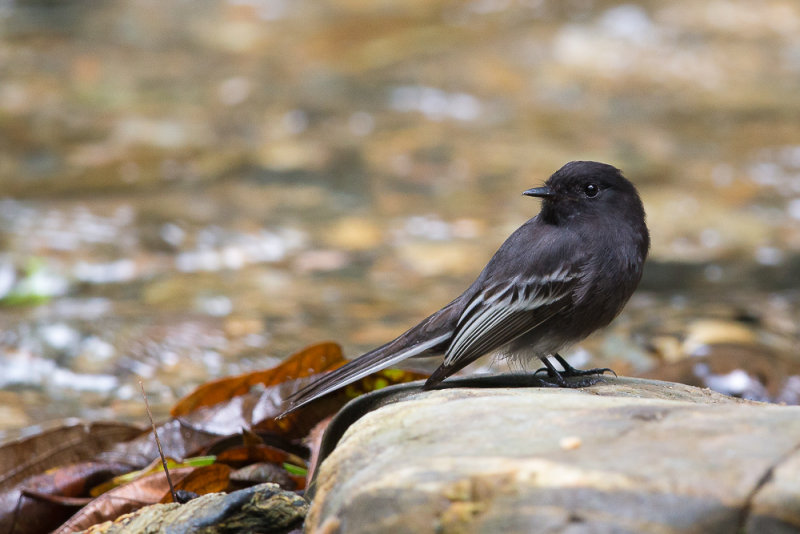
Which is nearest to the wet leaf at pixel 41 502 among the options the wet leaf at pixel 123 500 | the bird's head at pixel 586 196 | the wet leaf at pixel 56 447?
the wet leaf at pixel 56 447

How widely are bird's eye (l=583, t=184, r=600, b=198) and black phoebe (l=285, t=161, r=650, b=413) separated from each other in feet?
0.07

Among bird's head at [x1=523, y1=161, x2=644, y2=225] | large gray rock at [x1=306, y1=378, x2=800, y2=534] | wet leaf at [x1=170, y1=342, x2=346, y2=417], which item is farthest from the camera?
wet leaf at [x1=170, y1=342, x2=346, y2=417]

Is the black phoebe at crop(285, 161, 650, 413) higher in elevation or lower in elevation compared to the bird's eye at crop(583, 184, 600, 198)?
lower

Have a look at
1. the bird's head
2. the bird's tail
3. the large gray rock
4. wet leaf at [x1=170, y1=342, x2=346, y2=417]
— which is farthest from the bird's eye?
the large gray rock

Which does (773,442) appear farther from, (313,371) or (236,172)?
(236,172)

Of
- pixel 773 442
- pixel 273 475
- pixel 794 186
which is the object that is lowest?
pixel 794 186

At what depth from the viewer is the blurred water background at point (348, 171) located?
650 centimetres

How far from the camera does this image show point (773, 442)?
238cm

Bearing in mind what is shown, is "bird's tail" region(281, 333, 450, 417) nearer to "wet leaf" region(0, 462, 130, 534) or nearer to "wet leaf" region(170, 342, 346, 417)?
"wet leaf" region(170, 342, 346, 417)

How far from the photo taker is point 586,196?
414 centimetres

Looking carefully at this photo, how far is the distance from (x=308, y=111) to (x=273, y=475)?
27.7 ft

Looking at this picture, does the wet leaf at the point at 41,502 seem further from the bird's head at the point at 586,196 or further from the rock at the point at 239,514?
the bird's head at the point at 586,196

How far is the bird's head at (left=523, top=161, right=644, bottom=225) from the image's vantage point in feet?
13.5

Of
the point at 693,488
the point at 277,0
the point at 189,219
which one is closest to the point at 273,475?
the point at 693,488
